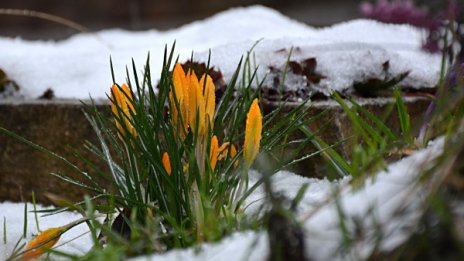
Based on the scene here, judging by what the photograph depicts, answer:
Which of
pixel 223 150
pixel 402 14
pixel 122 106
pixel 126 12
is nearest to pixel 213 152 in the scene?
pixel 223 150

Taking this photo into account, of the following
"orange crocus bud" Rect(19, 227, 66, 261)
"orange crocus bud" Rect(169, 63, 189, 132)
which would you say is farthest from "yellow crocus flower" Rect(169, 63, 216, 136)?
"orange crocus bud" Rect(19, 227, 66, 261)

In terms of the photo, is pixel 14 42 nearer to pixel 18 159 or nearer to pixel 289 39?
pixel 18 159

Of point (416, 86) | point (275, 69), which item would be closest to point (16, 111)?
point (275, 69)

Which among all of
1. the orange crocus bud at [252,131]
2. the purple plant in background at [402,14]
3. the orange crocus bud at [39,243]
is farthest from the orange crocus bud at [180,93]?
the purple plant in background at [402,14]

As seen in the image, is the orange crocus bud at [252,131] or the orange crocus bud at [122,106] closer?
the orange crocus bud at [252,131]

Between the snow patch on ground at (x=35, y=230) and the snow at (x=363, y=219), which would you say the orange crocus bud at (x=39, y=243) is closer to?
the snow patch on ground at (x=35, y=230)
